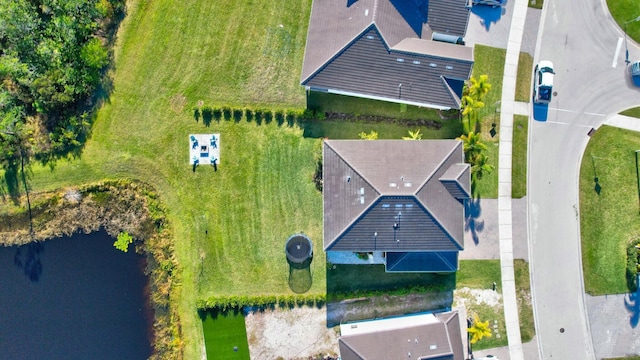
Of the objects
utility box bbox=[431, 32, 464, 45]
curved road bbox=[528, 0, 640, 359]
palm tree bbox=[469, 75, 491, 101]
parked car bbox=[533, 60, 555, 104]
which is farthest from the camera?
curved road bbox=[528, 0, 640, 359]

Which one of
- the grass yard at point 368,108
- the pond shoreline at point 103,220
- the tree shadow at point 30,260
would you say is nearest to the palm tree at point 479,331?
the grass yard at point 368,108

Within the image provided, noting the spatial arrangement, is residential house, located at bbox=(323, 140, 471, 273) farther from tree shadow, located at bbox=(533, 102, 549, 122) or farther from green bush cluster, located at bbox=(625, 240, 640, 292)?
green bush cluster, located at bbox=(625, 240, 640, 292)

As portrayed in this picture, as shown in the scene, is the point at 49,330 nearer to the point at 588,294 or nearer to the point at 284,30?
the point at 284,30

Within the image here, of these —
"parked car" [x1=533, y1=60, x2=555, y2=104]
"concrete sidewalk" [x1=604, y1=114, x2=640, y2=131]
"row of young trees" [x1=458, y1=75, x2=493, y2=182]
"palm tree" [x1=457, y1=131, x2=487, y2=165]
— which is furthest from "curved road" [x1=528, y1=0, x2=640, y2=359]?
"palm tree" [x1=457, y1=131, x2=487, y2=165]

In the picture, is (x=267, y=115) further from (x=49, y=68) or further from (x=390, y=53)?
(x=49, y=68)

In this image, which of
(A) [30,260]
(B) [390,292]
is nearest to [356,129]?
(B) [390,292]
